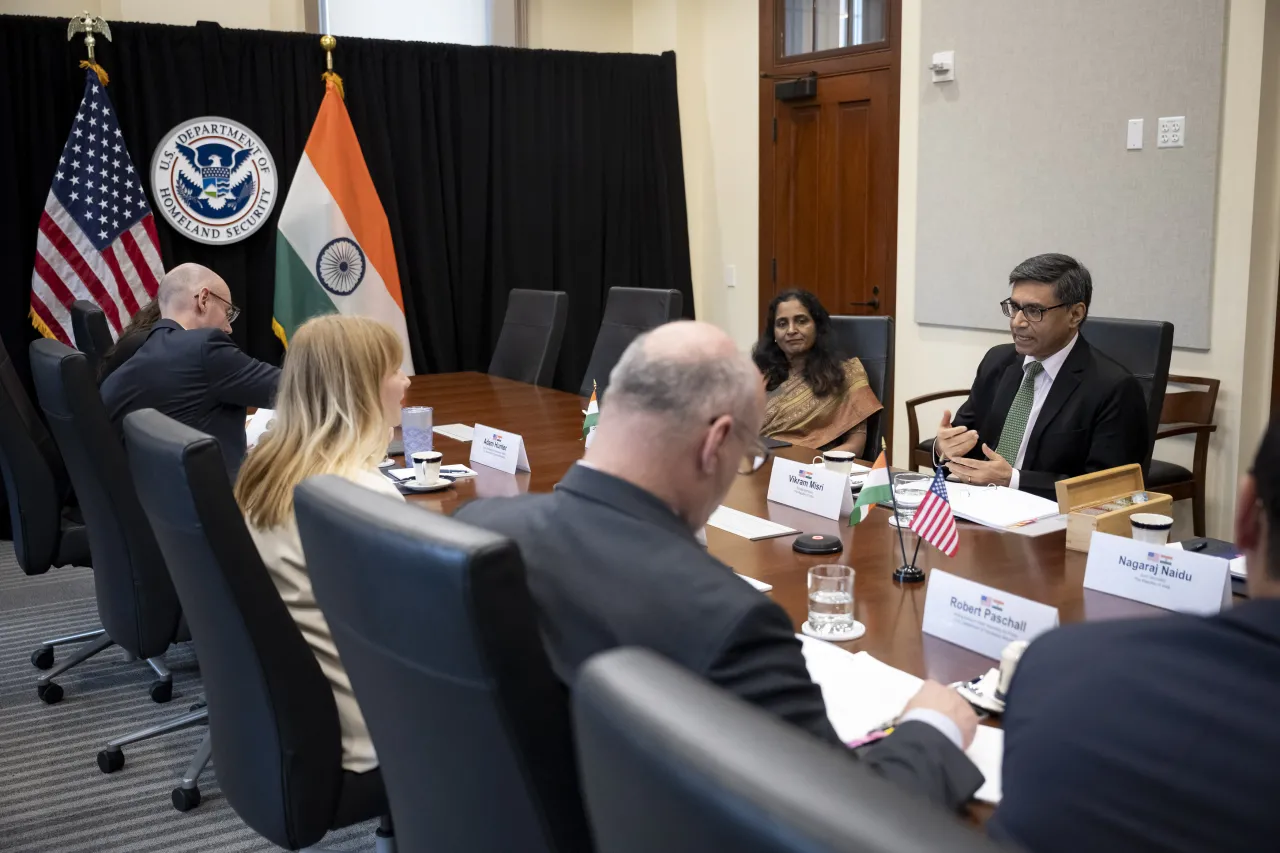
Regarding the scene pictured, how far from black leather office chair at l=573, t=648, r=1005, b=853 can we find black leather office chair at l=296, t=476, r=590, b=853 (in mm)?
363

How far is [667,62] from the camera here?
6891mm

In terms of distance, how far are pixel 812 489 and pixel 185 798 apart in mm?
1627

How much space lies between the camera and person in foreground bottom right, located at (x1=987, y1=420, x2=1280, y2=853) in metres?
0.85

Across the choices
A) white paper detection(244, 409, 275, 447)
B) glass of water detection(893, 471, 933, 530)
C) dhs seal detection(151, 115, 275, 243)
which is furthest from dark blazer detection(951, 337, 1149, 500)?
dhs seal detection(151, 115, 275, 243)

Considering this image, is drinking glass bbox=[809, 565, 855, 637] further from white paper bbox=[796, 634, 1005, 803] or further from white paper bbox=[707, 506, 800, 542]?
white paper bbox=[707, 506, 800, 542]

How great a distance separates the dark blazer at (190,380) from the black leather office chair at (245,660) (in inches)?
60.9

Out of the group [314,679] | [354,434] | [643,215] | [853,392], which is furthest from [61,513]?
[643,215]

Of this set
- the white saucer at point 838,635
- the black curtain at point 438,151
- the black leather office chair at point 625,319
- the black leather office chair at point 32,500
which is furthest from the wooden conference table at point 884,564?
the black curtain at point 438,151

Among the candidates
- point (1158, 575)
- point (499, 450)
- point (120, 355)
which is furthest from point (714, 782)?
point (120, 355)

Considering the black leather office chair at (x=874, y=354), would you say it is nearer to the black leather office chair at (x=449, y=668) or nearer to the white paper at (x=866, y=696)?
the white paper at (x=866, y=696)

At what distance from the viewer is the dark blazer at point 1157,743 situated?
85 cm

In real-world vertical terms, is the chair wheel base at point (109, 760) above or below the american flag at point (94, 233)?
below

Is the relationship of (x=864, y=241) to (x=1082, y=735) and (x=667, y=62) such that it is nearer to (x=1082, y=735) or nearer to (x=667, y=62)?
(x=667, y=62)

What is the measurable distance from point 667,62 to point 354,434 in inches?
206
